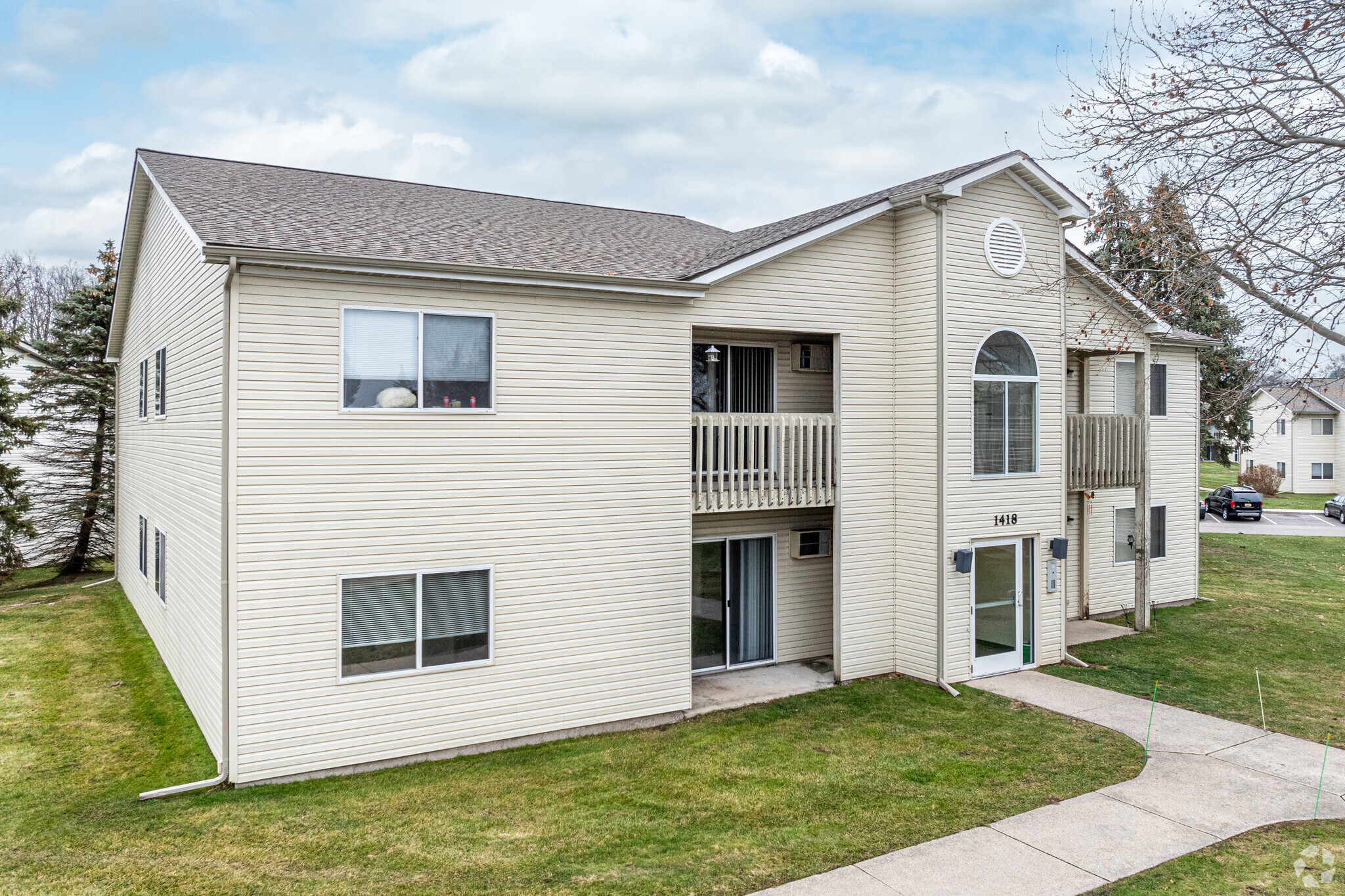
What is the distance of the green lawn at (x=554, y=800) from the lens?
252 inches

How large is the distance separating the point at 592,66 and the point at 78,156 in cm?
4775

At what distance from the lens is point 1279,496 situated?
4519cm

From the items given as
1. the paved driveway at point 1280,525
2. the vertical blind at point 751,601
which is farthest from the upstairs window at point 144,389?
the paved driveway at point 1280,525

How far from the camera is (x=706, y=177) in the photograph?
121 ft

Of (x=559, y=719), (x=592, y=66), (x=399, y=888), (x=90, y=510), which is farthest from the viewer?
(x=592, y=66)

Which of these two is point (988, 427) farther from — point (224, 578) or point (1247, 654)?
point (224, 578)

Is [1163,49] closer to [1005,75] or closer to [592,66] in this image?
[1005,75]

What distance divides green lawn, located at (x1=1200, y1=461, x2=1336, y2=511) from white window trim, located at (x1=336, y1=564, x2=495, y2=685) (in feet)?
117

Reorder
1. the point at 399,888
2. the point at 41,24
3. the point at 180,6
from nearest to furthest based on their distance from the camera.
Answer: the point at 399,888 → the point at 180,6 → the point at 41,24

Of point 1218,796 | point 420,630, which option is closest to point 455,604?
point 420,630

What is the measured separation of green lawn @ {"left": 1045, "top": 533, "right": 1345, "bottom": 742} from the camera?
10.9 m

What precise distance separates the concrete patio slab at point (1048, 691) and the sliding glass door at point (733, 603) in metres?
3.11

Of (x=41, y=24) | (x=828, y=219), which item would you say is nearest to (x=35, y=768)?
(x=828, y=219)

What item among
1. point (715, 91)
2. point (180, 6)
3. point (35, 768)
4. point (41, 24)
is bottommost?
point (35, 768)
